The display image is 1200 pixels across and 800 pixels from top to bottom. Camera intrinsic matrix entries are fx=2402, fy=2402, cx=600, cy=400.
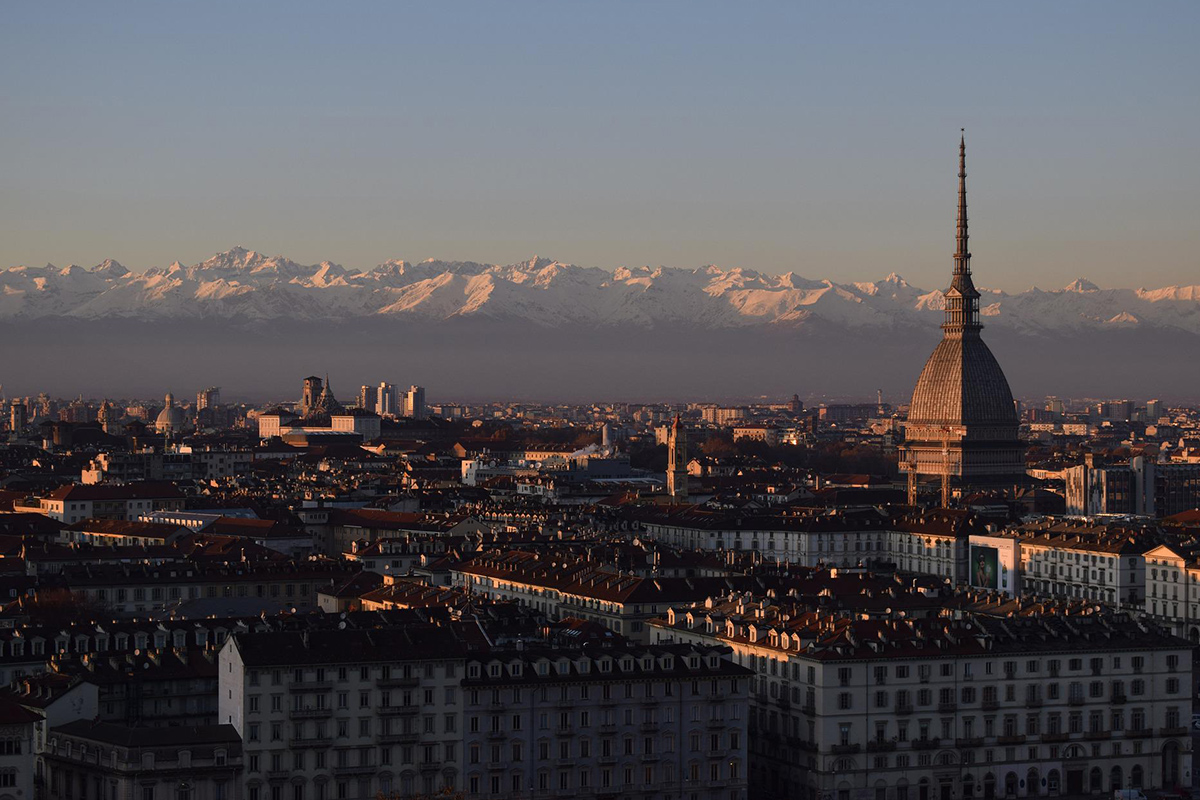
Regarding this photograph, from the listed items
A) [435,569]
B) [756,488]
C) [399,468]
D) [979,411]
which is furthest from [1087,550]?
[399,468]

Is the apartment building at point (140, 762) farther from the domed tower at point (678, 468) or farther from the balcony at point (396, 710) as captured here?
the domed tower at point (678, 468)

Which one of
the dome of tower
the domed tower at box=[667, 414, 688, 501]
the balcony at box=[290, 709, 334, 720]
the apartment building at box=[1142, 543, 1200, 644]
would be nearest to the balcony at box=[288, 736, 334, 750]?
the balcony at box=[290, 709, 334, 720]

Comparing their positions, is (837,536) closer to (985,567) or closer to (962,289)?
(985,567)

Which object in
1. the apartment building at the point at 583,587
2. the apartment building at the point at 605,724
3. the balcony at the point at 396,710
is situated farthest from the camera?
the apartment building at the point at 583,587

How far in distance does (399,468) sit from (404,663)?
420 feet

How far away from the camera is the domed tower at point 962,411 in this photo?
6560 inches

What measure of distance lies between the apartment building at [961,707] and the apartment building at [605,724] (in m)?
2.36

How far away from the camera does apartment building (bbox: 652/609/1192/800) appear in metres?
53.1

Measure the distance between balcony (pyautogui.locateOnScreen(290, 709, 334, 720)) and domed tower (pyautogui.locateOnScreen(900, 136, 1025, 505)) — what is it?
113m

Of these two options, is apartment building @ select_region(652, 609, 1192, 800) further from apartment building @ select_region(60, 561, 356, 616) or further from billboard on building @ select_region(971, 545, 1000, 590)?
billboard on building @ select_region(971, 545, 1000, 590)

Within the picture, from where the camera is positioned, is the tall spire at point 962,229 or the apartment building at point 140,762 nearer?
the apartment building at point 140,762

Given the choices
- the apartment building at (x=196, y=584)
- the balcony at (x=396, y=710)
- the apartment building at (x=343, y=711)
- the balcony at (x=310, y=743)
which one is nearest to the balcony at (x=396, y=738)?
the apartment building at (x=343, y=711)

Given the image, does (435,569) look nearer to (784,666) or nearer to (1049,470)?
(784,666)

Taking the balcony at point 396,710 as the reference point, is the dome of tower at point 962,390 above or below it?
above
